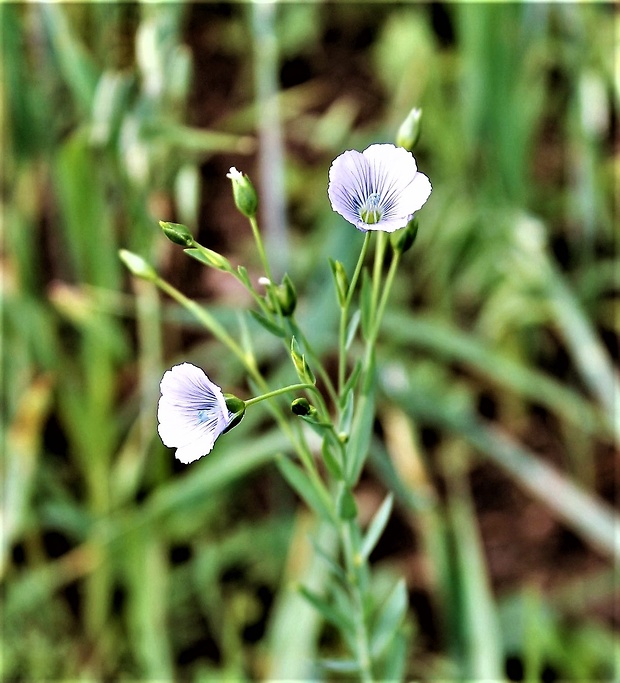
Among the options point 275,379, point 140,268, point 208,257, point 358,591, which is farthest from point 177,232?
point 275,379

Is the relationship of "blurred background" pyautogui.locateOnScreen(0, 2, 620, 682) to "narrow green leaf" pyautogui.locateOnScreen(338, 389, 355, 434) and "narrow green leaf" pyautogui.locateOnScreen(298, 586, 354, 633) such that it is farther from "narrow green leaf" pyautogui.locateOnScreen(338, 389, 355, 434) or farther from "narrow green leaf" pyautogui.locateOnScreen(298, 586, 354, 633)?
"narrow green leaf" pyautogui.locateOnScreen(338, 389, 355, 434)

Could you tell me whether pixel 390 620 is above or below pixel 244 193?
below

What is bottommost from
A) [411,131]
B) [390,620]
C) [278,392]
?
[390,620]

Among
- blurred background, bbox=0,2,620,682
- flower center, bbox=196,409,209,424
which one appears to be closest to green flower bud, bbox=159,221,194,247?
flower center, bbox=196,409,209,424

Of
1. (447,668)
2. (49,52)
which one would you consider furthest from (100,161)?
(447,668)

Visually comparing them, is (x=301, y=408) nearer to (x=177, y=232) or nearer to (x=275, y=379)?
(x=177, y=232)

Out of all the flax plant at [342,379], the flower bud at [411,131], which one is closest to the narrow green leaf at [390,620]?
the flax plant at [342,379]

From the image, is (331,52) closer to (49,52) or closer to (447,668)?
(49,52)
